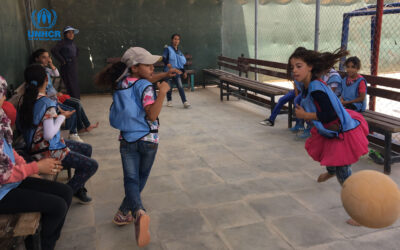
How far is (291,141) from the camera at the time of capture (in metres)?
6.08

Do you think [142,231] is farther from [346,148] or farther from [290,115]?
[290,115]

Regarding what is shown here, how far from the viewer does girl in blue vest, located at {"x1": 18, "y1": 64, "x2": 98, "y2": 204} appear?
10.3 feet

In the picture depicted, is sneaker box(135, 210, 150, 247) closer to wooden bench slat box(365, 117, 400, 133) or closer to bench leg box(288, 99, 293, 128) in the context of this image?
wooden bench slat box(365, 117, 400, 133)

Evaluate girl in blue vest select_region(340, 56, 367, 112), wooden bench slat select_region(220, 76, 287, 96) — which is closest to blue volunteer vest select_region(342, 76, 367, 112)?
girl in blue vest select_region(340, 56, 367, 112)

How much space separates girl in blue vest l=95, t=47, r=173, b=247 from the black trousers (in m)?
0.52

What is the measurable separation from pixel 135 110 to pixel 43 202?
950 millimetres

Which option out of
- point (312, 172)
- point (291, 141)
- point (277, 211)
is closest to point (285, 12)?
point (291, 141)

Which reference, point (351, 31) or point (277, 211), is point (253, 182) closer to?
point (277, 211)

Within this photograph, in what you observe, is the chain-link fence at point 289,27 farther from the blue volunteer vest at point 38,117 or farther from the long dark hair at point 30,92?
the blue volunteer vest at point 38,117

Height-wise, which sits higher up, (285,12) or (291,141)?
(285,12)

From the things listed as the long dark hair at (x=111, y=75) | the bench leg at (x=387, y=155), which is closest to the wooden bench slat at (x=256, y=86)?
the bench leg at (x=387, y=155)

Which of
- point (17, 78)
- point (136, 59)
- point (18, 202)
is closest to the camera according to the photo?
point (18, 202)

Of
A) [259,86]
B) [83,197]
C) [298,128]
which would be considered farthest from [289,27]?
[83,197]

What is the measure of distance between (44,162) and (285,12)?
11156 mm
